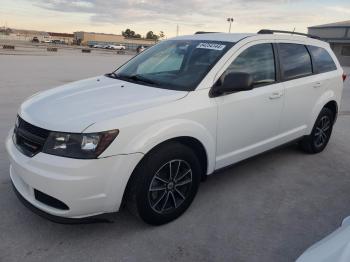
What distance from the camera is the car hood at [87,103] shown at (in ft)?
9.25

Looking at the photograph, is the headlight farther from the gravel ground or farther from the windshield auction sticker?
the windshield auction sticker

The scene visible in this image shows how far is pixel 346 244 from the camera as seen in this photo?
1.67 meters

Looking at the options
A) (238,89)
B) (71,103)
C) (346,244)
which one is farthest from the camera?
(238,89)

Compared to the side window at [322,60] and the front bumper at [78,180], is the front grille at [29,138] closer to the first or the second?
the front bumper at [78,180]

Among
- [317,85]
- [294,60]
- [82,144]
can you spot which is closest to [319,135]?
[317,85]

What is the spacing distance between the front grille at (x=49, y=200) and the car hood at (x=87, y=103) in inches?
21.1

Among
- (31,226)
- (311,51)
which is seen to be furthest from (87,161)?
(311,51)

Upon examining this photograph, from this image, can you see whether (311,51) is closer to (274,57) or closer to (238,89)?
(274,57)

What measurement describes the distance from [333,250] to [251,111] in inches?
91.7

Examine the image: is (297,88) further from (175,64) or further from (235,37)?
(175,64)

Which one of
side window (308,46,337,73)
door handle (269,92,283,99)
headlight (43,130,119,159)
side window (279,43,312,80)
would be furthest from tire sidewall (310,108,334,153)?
headlight (43,130,119,159)

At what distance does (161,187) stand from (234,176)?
1.58m

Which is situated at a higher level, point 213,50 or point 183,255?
point 213,50

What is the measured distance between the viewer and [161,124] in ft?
9.93
